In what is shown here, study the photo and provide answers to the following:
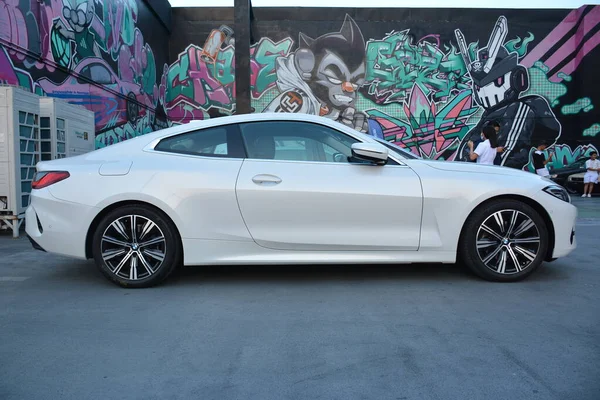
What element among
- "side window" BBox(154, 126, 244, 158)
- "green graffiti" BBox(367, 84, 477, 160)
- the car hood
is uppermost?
"green graffiti" BBox(367, 84, 477, 160)

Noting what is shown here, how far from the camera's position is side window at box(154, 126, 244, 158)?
418 cm

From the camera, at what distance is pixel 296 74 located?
1908cm

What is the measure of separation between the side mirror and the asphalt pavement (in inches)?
43.6

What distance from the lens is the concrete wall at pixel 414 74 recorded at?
61.9 feet

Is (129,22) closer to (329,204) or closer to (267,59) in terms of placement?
(267,59)

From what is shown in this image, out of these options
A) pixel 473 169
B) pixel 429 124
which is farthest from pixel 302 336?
pixel 429 124

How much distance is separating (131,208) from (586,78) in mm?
19896

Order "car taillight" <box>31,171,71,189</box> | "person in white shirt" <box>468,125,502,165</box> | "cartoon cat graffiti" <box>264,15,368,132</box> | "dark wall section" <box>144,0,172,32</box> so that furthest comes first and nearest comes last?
"cartoon cat graffiti" <box>264,15,368,132</box>
"dark wall section" <box>144,0,172,32</box>
"person in white shirt" <box>468,125,502,165</box>
"car taillight" <box>31,171,71,189</box>

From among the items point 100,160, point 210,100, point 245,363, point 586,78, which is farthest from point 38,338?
point 586,78

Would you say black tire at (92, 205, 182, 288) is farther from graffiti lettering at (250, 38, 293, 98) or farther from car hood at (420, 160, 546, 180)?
graffiti lettering at (250, 38, 293, 98)

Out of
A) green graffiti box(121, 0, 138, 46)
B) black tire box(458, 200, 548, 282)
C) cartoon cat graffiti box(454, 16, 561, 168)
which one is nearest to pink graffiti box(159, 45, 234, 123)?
green graffiti box(121, 0, 138, 46)

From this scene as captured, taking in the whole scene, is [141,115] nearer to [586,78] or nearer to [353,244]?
[353,244]

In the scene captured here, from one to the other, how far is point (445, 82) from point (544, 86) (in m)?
3.96

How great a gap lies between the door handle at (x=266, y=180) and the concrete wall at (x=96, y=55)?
22.3ft
